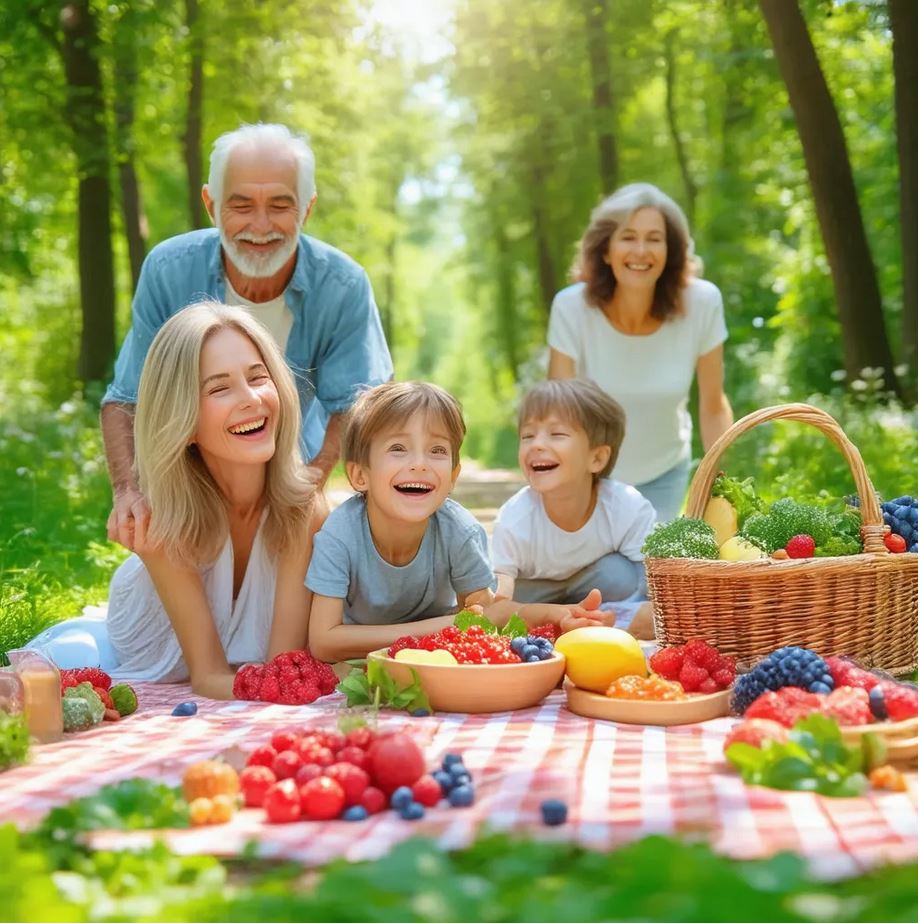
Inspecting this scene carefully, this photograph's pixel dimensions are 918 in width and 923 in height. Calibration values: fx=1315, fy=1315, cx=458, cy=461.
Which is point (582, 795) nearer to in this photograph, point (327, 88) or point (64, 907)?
point (64, 907)

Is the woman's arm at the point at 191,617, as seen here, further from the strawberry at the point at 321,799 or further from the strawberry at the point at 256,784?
the strawberry at the point at 321,799

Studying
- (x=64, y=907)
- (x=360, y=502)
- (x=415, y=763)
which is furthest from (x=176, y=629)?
(x=64, y=907)

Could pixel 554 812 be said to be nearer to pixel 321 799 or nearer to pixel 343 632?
pixel 321 799

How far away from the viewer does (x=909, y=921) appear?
183 cm

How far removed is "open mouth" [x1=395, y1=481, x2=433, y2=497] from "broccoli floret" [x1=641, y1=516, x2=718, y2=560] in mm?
734

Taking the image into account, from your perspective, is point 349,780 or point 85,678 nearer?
point 349,780

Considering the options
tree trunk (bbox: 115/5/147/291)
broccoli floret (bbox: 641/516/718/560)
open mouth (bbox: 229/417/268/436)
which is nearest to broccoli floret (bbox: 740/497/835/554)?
broccoli floret (bbox: 641/516/718/560)

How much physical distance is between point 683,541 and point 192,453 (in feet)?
5.65

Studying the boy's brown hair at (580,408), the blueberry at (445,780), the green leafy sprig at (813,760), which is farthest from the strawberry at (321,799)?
the boy's brown hair at (580,408)

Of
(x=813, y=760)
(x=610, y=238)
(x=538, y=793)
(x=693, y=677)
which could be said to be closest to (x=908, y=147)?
(x=610, y=238)

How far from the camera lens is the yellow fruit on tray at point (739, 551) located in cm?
419

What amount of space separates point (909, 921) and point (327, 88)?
65.6 feet

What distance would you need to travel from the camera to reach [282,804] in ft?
8.89

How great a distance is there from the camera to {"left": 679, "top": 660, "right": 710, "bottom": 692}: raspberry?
381 cm
